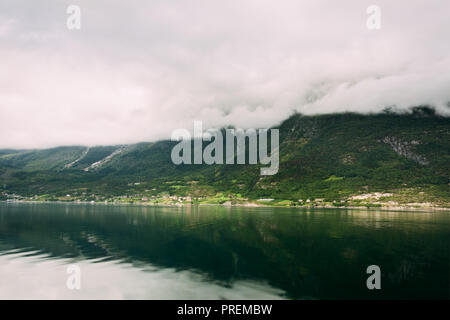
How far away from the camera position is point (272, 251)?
47375 millimetres

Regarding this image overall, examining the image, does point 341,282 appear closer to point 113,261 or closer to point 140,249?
point 113,261

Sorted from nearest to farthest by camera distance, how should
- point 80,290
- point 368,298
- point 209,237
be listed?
point 368,298
point 80,290
point 209,237

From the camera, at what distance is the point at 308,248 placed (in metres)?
49.6

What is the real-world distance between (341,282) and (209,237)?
3573 centimetres

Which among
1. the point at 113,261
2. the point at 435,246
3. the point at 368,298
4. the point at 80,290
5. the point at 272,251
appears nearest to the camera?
the point at 368,298

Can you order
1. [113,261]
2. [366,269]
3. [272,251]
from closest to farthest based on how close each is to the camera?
1. [366,269]
2. [113,261]
3. [272,251]

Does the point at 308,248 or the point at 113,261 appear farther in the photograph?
the point at 308,248
